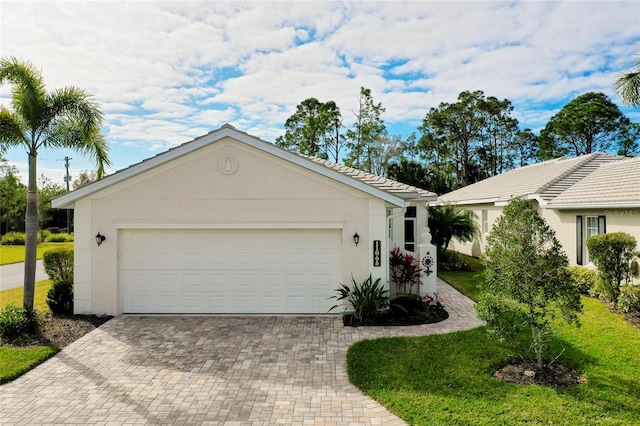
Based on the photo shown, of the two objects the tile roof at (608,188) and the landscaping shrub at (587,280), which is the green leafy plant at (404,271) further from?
the tile roof at (608,188)

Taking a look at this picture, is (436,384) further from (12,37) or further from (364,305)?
(12,37)

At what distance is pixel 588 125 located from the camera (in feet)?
136

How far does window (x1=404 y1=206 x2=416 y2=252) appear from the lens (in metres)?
18.5

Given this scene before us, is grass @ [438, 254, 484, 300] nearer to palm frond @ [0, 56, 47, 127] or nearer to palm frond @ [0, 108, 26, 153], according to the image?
palm frond @ [0, 56, 47, 127]

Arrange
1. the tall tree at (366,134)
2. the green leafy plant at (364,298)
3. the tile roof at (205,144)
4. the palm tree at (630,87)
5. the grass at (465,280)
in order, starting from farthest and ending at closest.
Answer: the tall tree at (366,134)
the grass at (465,280)
the palm tree at (630,87)
the tile roof at (205,144)
the green leafy plant at (364,298)

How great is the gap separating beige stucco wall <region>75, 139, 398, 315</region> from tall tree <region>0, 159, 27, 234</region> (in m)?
31.5

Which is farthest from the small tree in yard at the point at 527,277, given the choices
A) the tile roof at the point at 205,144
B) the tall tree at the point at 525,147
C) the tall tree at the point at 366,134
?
the tall tree at the point at 525,147

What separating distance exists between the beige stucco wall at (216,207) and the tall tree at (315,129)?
2834 centimetres

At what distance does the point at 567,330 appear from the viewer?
9242 mm

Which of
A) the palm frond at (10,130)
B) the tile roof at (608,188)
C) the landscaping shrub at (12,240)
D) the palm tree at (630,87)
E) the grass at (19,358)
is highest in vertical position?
the palm tree at (630,87)

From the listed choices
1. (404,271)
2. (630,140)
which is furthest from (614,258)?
(630,140)

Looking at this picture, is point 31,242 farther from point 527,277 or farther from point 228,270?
point 527,277

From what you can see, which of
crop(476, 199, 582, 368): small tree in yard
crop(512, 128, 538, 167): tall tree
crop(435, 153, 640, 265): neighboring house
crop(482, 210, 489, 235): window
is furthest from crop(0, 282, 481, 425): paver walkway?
crop(512, 128, 538, 167): tall tree

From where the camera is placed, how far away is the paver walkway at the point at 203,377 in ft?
18.9
